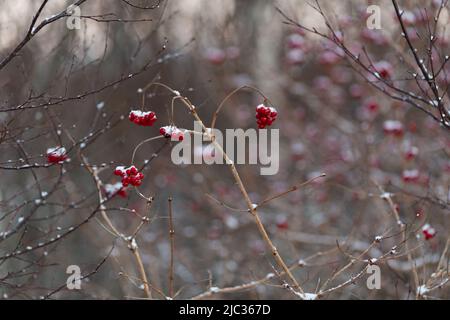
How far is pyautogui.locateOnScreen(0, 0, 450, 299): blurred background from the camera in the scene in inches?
240

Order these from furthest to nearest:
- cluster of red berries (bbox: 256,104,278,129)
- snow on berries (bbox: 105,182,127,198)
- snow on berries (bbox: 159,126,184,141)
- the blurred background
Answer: the blurred background → snow on berries (bbox: 105,182,127,198) → cluster of red berries (bbox: 256,104,278,129) → snow on berries (bbox: 159,126,184,141)

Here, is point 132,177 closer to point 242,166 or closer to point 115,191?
point 115,191

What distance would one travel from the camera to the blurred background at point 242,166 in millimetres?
6098

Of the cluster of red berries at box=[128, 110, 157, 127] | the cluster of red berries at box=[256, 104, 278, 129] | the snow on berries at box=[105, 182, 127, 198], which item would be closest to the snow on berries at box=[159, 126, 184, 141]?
the cluster of red berries at box=[128, 110, 157, 127]

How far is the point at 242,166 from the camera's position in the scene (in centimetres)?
991

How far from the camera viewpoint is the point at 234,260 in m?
8.30

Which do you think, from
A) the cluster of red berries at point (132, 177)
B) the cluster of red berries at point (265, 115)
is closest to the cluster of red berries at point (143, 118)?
the cluster of red berries at point (132, 177)

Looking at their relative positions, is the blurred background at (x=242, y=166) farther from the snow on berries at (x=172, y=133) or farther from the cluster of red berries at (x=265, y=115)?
the cluster of red berries at (x=265, y=115)

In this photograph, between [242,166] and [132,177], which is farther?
[242,166]

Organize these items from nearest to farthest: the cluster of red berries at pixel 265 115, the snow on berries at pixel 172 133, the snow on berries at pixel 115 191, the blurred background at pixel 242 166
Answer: the snow on berries at pixel 172 133, the cluster of red berries at pixel 265 115, the snow on berries at pixel 115 191, the blurred background at pixel 242 166

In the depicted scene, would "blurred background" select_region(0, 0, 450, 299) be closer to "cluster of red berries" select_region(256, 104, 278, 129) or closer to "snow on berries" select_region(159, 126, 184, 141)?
"snow on berries" select_region(159, 126, 184, 141)

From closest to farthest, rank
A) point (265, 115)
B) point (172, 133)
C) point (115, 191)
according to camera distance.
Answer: point (172, 133) < point (265, 115) < point (115, 191)

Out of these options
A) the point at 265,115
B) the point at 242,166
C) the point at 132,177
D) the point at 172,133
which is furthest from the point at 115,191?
the point at 242,166

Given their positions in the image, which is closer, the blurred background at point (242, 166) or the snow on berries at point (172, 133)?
the snow on berries at point (172, 133)
